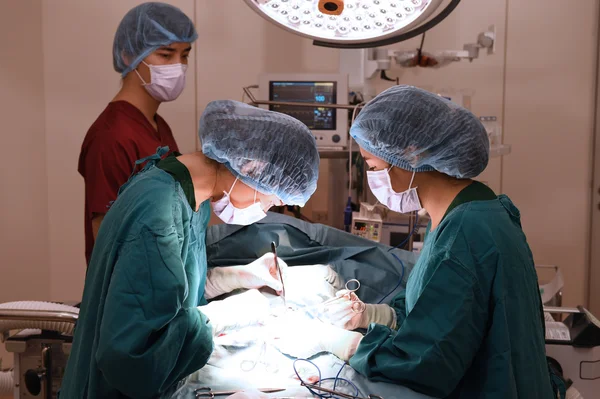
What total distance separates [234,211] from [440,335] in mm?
667

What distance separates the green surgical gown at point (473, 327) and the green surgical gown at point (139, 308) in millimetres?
460

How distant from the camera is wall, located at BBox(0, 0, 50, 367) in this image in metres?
2.96

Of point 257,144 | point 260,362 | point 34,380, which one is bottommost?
point 34,380

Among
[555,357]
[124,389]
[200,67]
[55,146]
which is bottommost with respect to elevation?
[555,357]

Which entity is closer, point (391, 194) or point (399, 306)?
point (391, 194)

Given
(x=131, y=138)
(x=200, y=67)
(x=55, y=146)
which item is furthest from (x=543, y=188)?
(x=55, y=146)

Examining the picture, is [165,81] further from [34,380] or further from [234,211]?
[34,380]

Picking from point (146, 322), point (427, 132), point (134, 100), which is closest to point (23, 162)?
point (134, 100)

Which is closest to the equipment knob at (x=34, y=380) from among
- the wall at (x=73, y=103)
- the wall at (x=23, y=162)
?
the wall at (x=23, y=162)

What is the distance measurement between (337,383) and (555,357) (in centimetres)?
77

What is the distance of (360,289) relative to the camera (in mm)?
2074

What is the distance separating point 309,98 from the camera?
2.79 meters

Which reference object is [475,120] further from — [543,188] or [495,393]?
[543,188]

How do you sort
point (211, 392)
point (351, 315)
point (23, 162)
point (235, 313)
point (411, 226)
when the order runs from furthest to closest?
point (23, 162), point (411, 226), point (351, 315), point (235, 313), point (211, 392)
